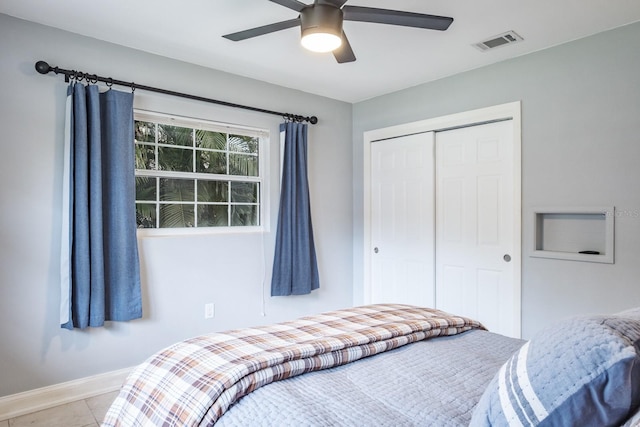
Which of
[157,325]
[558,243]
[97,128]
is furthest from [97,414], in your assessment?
[558,243]

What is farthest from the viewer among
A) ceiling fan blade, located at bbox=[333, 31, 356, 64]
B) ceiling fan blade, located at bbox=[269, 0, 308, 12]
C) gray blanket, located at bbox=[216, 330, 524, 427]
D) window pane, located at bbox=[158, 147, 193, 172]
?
window pane, located at bbox=[158, 147, 193, 172]

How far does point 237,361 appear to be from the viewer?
1.28 metres

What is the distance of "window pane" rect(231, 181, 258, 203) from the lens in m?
3.49

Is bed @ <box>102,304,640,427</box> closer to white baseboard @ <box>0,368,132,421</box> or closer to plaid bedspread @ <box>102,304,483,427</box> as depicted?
plaid bedspread @ <box>102,304,483,427</box>

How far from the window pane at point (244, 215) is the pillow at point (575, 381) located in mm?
2870

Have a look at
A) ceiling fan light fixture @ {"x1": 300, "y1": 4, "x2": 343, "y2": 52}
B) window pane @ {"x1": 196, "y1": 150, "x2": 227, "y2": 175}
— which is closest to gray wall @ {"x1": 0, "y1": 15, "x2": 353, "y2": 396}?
window pane @ {"x1": 196, "y1": 150, "x2": 227, "y2": 175}

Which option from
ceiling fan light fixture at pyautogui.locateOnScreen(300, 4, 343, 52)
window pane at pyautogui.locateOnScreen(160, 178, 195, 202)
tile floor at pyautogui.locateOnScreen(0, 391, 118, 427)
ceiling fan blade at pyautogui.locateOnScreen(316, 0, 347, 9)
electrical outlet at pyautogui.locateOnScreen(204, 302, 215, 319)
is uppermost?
ceiling fan blade at pyautogui.locateOnScreen(316, 0, 347, 9)

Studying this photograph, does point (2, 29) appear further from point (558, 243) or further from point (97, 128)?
point (558, 243)

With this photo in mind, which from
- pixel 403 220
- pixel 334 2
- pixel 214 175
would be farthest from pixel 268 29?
pixel 403 220

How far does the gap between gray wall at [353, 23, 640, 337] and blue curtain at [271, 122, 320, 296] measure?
160 cm

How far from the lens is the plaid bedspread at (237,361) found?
1171mm

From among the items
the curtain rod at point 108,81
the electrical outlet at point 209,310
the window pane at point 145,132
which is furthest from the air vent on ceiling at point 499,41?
the electrical outlet at point 209,310

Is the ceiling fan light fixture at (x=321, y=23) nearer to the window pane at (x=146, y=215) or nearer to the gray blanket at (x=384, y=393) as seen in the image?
the gray blanket at (x=384, y=393)

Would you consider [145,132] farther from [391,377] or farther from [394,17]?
[391,377]
